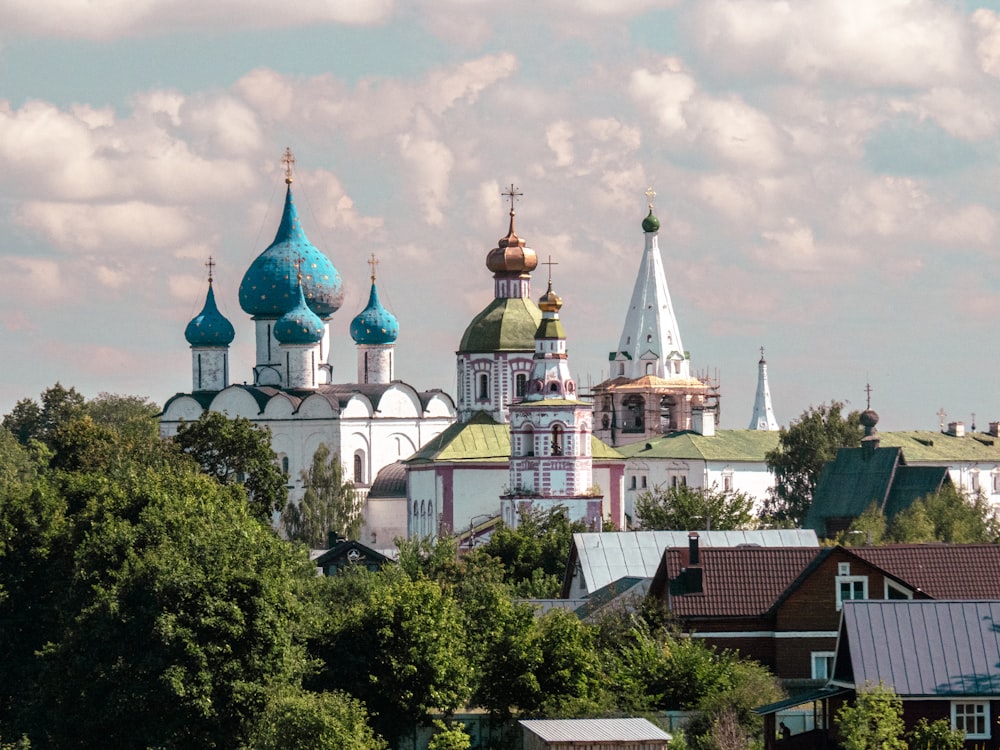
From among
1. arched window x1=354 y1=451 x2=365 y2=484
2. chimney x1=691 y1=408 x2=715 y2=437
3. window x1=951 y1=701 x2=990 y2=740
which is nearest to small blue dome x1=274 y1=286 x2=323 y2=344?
arched window x1=354 y1=451 x2=365 y2=484

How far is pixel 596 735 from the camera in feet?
104

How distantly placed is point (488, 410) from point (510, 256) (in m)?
5.01

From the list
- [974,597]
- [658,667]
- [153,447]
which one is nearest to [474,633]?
[658,667]

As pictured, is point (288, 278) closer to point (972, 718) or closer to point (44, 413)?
point (44, 413)

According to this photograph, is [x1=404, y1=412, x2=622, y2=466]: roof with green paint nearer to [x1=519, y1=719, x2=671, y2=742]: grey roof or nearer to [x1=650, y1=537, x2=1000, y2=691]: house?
[x1=650, y1=537, x2=1000, y2=691]: house

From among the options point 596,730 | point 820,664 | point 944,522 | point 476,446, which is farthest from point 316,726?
point 476,446

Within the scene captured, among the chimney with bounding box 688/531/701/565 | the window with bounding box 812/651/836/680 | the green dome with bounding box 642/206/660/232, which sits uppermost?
the green dome with bounding box 642/206/660/232

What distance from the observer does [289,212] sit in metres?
91.3

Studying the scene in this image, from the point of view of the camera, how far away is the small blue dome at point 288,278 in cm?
8919

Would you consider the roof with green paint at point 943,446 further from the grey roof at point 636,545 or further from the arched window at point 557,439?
the grey roof at point 636,545

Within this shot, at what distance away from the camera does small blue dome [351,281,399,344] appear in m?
91.5

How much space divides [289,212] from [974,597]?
179 feet

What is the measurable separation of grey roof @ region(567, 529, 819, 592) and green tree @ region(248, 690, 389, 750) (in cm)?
1344

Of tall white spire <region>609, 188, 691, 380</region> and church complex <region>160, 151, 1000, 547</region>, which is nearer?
church complex <region>160, 151, 1000, 547</region>
